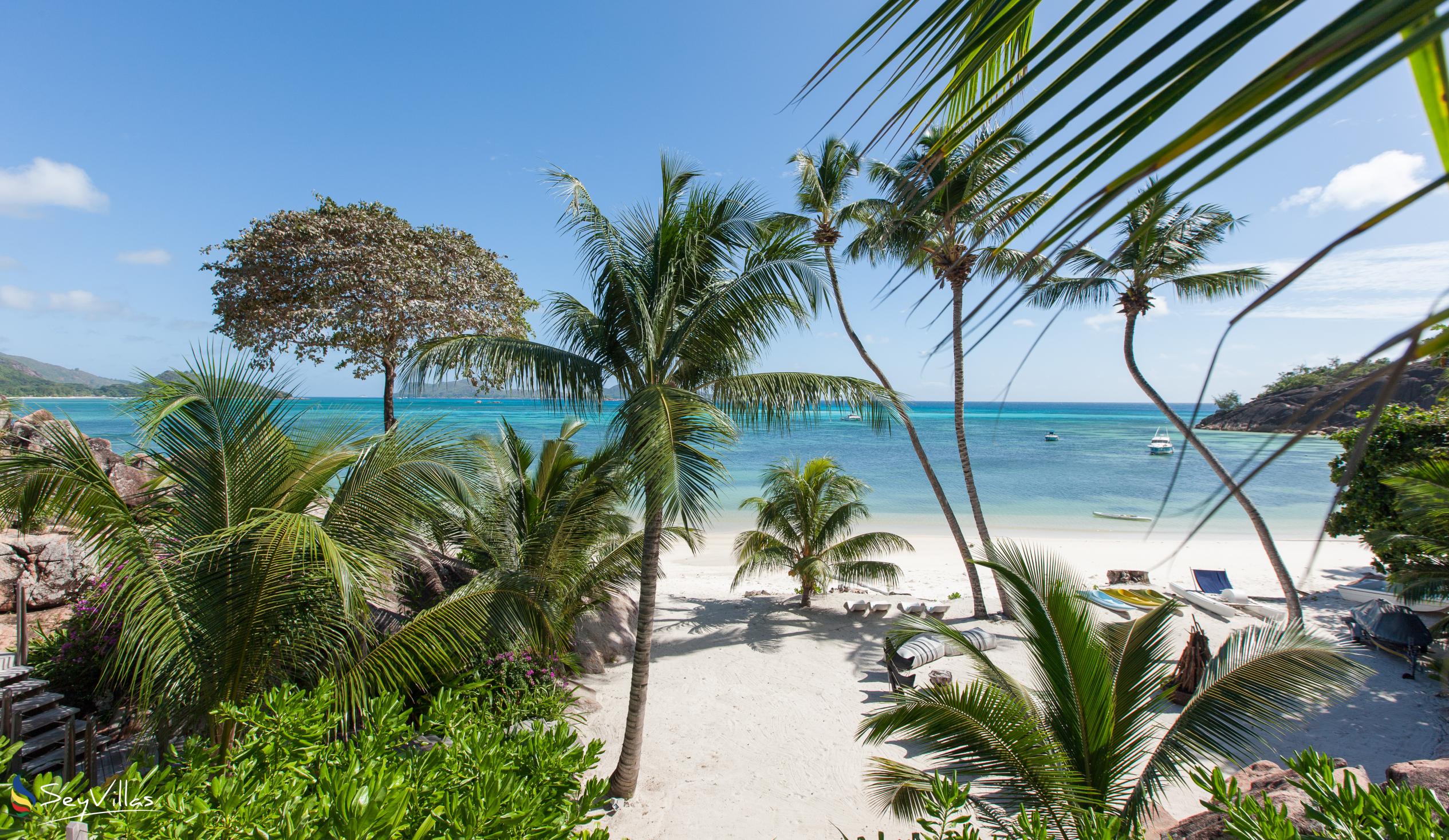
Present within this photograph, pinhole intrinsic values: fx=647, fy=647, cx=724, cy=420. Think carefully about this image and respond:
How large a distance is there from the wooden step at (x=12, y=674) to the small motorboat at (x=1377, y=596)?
57.9ft

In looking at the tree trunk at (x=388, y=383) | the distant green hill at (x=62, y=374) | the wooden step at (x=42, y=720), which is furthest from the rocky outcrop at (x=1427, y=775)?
the distant green hill at (x=62, y=374)

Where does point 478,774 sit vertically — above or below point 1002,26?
below

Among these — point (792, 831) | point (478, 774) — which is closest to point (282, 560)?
point (478, 774)

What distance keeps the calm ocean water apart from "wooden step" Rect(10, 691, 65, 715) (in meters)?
2.77

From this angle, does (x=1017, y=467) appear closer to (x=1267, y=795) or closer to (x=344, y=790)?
(x=1267, y=795)

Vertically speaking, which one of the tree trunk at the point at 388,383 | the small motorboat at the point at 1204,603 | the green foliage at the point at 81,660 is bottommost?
the small motorboat at the point at 1204,603

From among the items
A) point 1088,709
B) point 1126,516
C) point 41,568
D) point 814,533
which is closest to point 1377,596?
point 814,533

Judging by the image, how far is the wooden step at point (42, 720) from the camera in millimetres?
5695

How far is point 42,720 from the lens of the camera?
5.75 meters

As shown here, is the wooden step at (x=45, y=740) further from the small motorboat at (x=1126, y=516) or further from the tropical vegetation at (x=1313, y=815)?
the small motorboat at (x=1126, y=516)

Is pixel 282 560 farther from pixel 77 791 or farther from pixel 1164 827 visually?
pixel 1164 827

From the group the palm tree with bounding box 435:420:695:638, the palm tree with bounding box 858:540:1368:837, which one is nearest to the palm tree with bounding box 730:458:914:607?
the palm tree with bounding box 435:420:695:638

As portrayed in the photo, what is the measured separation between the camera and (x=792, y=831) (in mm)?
6176

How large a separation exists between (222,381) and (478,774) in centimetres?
387
